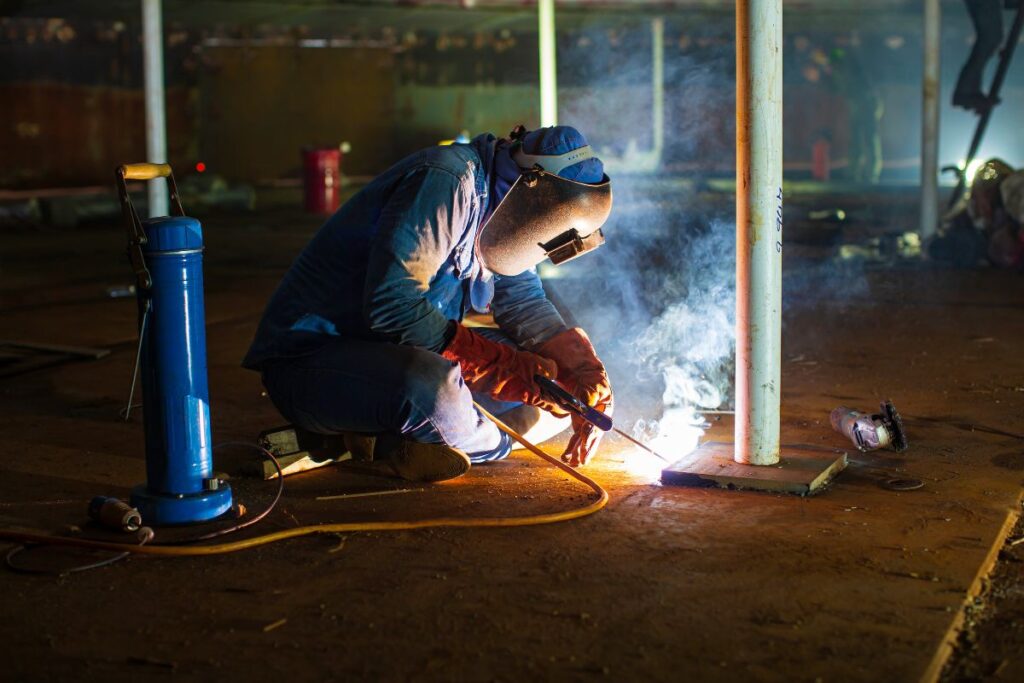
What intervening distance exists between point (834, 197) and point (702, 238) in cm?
819

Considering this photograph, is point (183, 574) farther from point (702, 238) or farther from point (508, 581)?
point (702, 238)

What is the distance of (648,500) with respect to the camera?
366 centimetres

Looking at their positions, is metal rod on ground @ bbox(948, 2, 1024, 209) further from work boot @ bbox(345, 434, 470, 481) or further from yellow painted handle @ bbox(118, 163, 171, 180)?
yellow painted handle @ bbox(118, 163, 171, 180)

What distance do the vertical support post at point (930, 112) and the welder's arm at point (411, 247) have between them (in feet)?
25.8

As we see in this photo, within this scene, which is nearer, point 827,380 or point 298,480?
point 298,480

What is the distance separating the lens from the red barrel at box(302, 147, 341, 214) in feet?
58.2

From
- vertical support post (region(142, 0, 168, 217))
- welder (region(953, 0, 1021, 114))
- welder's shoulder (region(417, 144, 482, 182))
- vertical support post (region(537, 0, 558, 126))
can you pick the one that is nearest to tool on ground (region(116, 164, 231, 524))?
welder's shoulder (region(417, 144, 482, 182))

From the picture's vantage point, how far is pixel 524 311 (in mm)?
4367

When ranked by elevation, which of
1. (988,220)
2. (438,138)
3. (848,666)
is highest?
(438,138)

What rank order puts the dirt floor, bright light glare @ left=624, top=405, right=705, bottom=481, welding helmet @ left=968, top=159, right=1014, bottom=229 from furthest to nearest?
welding helmet @ left=968, top=159, right=1014, bottom=229 < bright light glare @ left=624, top=405, right=705, bottom=481 < the dirt floor

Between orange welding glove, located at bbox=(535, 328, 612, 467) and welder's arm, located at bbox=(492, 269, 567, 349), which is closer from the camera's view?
orange welding glove, located at bbox=(535, 328, 612, 467)

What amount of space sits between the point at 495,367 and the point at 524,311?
0.57 m

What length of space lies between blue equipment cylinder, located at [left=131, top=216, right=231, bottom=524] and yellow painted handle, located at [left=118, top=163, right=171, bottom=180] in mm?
172

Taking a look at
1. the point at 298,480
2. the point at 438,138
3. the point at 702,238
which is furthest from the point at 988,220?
the point at 438,138
